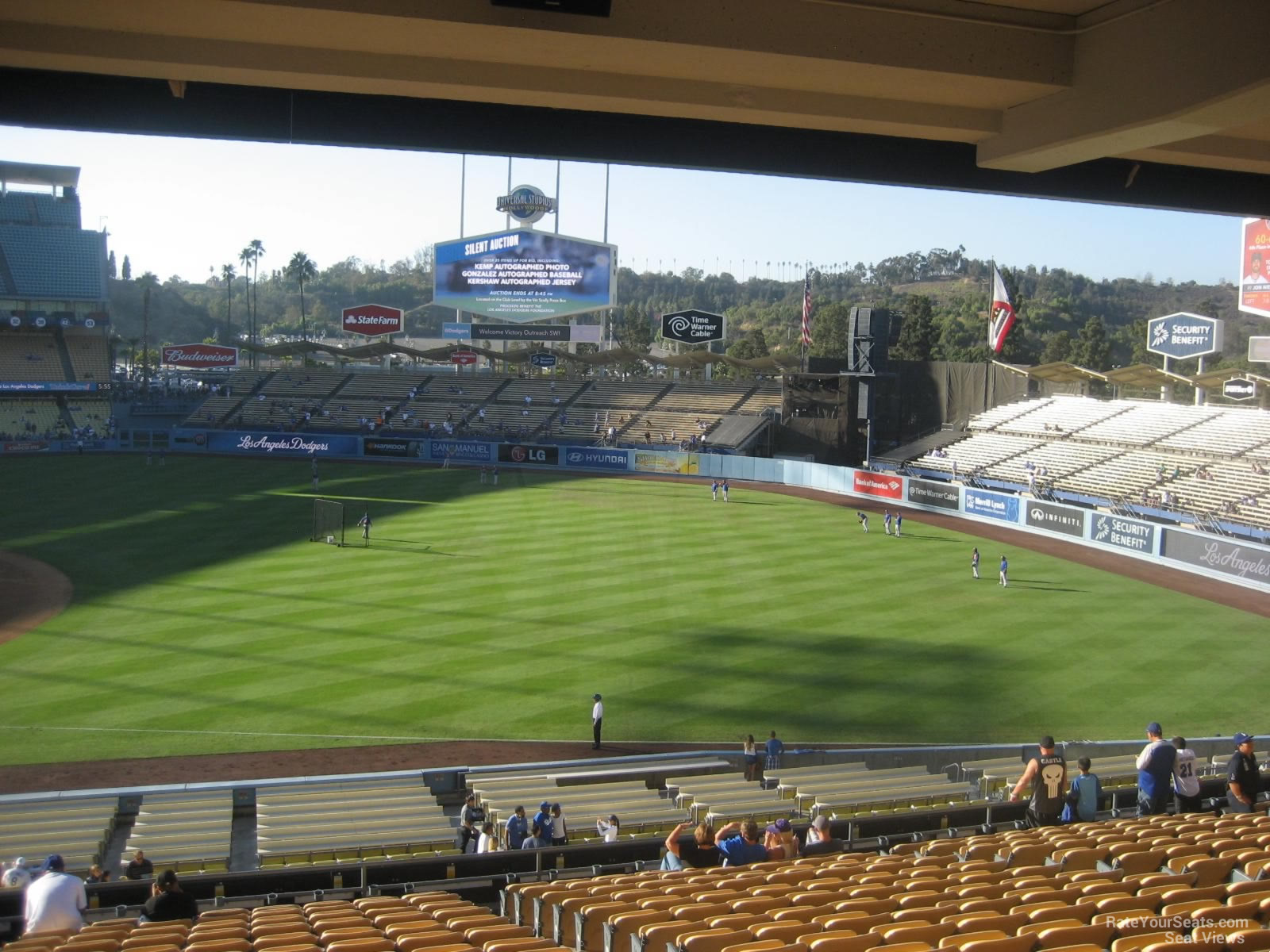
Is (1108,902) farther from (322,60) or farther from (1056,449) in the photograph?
(1056,449)

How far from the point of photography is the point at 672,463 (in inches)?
2530

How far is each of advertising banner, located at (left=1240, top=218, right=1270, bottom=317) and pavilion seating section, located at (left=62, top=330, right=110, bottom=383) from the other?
80646 millimetres

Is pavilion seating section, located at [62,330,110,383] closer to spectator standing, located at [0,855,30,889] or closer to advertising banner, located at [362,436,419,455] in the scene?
advertising banner, located at [362,436,419,455]

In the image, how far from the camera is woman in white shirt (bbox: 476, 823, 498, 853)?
13.4 meters

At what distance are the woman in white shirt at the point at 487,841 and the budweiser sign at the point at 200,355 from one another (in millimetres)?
76809

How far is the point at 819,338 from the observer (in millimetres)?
124312

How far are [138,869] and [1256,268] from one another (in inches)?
2033

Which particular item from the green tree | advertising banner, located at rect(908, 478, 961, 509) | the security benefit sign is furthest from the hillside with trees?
advertising banner, located at rect(908, 478, 961, 509)

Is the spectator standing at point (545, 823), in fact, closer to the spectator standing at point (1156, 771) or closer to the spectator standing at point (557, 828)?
the spectator standing at point (557, 828)

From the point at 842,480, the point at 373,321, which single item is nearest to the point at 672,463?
the point at 842,480

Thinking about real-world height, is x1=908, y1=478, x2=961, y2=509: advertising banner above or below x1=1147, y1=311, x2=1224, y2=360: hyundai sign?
below

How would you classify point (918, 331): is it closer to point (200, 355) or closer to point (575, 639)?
point (200, 355)

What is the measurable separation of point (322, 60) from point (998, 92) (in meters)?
3.16

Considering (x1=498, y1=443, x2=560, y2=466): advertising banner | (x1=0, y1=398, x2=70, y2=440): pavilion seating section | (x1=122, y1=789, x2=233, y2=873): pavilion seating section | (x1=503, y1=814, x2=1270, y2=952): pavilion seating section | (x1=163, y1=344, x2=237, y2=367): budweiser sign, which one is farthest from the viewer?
(x1=163, y1=344, x2=237, y2=367): budweiser sign
